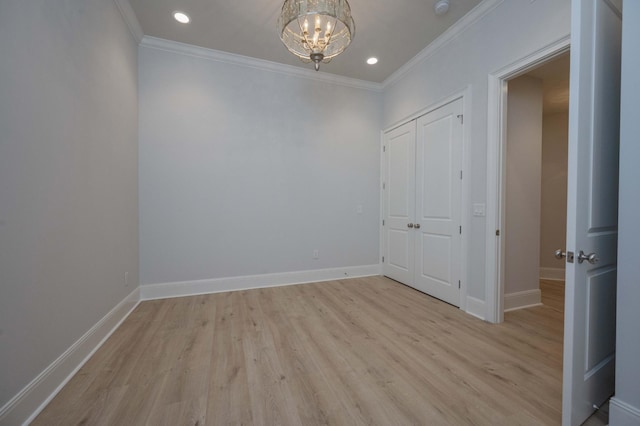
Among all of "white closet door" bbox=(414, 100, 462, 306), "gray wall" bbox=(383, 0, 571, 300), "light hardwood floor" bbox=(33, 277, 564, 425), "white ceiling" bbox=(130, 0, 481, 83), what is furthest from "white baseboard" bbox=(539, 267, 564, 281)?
"white ceiling" bbox=(130, 0, 481, 83)

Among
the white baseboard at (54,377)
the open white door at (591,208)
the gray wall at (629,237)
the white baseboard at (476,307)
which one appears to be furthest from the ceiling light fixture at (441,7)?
the white baseboard at (54,377)

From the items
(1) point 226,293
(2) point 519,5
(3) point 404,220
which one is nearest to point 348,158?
(3) point 404,220

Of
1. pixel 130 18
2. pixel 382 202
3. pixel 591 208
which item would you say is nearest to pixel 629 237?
pixel 591 208

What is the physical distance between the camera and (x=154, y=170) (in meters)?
3.05

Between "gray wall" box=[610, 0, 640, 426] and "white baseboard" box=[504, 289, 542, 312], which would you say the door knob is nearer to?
"gray wall" box=[610, 0, 640, 426]

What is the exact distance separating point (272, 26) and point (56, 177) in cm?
251

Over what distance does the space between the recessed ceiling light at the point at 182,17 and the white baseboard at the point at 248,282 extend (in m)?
3.06

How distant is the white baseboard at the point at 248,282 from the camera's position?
3072 millimetres

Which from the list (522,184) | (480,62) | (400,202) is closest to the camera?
(480,62)

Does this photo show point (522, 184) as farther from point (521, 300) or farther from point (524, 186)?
point (521, 300)

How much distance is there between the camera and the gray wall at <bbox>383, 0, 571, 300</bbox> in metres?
2.03

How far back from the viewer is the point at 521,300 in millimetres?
2855

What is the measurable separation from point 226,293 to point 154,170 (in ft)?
5.93

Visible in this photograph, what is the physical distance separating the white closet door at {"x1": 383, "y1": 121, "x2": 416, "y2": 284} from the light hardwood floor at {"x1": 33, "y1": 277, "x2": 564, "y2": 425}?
1010 millimetres
